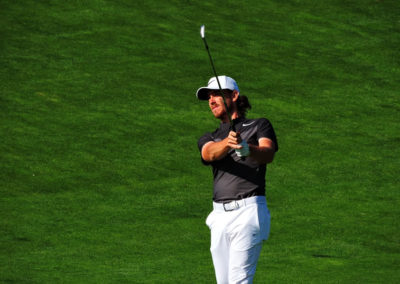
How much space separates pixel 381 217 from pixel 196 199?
320 cm

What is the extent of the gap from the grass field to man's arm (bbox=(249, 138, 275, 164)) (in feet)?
12.1

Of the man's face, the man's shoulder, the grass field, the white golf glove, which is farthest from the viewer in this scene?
the grass field

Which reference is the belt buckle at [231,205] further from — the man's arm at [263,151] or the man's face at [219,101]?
the man's face at [219,101]

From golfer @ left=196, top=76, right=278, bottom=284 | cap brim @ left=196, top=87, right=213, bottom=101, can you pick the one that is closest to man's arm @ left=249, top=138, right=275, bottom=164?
golfer @ left=196, top=76, right=278, bottom=284

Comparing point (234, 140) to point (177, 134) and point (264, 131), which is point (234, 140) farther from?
point (177, 134)

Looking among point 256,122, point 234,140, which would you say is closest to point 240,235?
point 234,140

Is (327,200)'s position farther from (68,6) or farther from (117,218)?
(68,6)

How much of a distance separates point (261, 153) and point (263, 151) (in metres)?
0.03

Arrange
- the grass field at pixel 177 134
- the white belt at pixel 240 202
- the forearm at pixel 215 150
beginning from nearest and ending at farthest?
the forearm at pixel 215 150 < the white belt at pixel 240 202 < the grass field at pixel 177 134

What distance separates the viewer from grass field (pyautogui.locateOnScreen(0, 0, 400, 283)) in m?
10.8

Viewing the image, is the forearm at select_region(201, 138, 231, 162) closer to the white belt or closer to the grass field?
the white belt

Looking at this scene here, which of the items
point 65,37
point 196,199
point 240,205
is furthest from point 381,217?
point 65,37

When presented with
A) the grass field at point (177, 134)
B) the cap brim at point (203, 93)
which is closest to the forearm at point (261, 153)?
the cap brim at point (203, 93)

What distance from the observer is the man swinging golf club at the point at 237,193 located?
5773 millimetres
